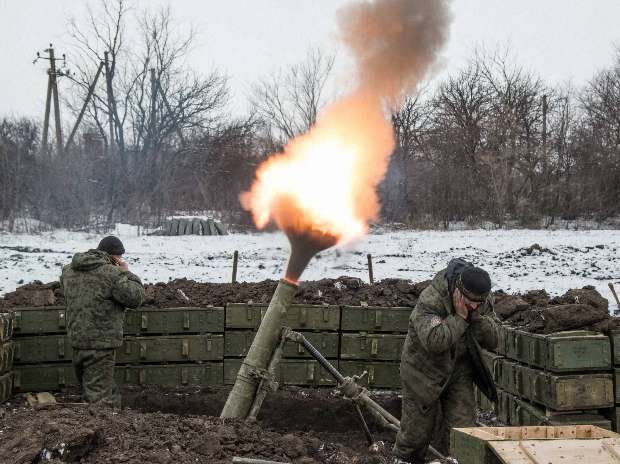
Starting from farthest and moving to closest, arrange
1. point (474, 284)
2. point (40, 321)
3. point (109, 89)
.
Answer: point (109, 89) → point (40, 321) → point (474, 284)

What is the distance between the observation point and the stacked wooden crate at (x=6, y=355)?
7754 millimetres

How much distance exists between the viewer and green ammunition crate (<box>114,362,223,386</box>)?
8.76m

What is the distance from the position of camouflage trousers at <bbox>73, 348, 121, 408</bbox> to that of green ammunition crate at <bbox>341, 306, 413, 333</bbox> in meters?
3.00

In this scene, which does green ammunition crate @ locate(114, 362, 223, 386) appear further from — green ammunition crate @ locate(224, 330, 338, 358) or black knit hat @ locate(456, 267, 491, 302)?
black knit hat @ locate(456, 267, 491, 302)

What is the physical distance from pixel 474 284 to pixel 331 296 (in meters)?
4.41

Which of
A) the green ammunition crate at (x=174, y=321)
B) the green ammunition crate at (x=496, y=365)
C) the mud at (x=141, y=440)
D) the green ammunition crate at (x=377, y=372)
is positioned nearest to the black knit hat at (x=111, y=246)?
the green ammunition crate at (x=174, y=321)

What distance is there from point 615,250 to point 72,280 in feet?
51.4

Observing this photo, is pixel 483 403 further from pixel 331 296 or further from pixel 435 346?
pixel 435 346

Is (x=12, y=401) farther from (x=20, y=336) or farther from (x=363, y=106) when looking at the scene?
(x=363, y=106)

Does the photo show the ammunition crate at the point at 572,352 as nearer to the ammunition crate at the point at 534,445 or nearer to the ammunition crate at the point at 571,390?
the ammunition crate at the point at 571,390

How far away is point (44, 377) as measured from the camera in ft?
28.0

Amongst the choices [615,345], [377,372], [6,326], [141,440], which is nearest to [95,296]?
[6,326]

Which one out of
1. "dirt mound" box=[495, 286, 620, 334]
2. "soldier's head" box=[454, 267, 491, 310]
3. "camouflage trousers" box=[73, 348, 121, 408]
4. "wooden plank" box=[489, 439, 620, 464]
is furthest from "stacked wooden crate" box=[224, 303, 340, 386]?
"wooden plank" box=[489, 439, 620, 464]

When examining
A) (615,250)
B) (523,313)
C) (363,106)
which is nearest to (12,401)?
(363,106)
